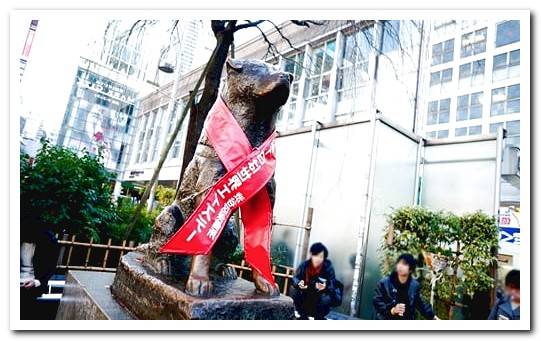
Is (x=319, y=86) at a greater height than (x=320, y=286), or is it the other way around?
(x=319, y=86)

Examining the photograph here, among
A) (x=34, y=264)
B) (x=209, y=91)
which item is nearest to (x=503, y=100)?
(x=209, y=91)

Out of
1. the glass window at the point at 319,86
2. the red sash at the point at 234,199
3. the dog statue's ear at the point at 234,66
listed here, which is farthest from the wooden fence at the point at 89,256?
the glass window at the point at 319,86

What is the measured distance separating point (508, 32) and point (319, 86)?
365 cm

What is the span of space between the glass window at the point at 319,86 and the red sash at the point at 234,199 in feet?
13.5

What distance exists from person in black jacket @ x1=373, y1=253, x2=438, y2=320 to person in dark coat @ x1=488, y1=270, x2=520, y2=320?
43 cm

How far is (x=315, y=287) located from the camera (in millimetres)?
2637

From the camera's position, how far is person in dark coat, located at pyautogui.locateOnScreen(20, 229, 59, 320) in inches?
78.1

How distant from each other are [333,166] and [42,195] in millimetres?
3279

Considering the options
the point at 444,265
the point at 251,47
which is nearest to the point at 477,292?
the point at 444,265

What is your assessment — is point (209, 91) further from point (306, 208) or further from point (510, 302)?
point (510, 302)

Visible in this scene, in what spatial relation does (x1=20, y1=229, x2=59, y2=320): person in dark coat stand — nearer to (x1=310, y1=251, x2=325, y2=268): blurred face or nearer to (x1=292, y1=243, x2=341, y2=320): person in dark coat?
(x1=292, y1=243, x2=341, y2=320): person in dark coat

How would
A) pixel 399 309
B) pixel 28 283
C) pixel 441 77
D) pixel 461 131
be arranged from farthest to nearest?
pixel 461 131
pixel 441 77
pixel 399 309
pixel 28 283

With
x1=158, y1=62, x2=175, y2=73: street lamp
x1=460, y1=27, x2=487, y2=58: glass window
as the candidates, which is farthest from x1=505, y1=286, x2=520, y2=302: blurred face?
x1=158, y1=62, x2=175, y2=73: street lamp

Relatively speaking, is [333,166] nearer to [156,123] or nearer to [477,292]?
[477,292]
